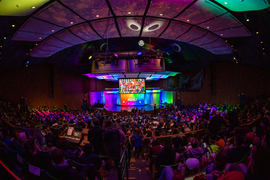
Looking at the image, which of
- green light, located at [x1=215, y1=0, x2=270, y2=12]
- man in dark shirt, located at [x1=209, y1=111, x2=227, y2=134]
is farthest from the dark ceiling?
man in dark shirt, located at [x1=209, y1=111, x2=227, y2=134]

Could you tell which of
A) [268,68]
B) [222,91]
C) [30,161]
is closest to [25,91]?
[30,161]

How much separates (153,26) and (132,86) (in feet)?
55.0

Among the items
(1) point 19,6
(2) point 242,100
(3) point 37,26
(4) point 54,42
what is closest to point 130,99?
(2) point 242,100

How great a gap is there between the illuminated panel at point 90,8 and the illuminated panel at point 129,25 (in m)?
1.18

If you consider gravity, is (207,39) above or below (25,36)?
above

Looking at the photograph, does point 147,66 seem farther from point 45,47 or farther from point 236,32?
point 236,32

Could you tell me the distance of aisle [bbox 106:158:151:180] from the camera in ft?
11.7

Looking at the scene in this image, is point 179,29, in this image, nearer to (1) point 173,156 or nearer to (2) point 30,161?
(1) point 173,156

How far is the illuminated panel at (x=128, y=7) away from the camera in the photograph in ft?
22.8

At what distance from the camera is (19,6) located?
5.79m

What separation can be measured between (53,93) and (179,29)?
16.4m

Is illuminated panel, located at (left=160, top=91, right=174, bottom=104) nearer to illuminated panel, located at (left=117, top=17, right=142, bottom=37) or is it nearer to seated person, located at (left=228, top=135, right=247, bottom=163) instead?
illuminated panel, located at (left=117, top=17, right=142, bottom=37)

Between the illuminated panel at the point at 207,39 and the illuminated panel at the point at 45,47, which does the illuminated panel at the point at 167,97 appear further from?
the illuminated panel at the point at 45,47

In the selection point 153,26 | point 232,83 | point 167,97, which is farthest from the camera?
point 167,97
